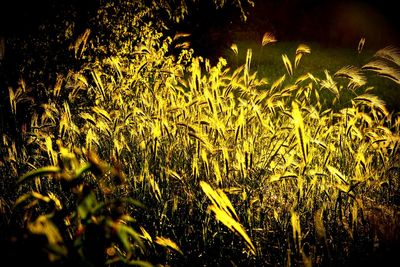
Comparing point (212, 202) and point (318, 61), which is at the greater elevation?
point (318, 61)

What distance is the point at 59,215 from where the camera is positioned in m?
0.81

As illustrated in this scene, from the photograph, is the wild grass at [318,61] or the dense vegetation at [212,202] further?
the wild grass at [318,61]

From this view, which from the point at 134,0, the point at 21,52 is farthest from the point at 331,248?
the point at 21,52

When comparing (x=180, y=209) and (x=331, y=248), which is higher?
(x=180, y=209)

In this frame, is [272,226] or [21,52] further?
[21,52]

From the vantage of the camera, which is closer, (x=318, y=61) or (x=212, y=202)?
(x=212, y=202)

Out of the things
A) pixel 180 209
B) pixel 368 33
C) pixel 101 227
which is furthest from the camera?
pixel 368 33

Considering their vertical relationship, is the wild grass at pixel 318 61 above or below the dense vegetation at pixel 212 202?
above

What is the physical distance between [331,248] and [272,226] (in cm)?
30

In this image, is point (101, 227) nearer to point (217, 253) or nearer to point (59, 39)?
point (217, 253)

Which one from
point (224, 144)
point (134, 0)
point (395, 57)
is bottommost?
point (224, 144)

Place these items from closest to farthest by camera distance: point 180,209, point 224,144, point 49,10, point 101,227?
point 101,227, point 180,209, point 224,144, point 49,10

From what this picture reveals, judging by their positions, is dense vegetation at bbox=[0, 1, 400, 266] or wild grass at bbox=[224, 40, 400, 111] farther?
wild grass at bbox=[224, 40, 400, 111]

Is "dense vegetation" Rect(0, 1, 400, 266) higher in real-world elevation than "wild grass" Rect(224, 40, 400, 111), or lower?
lower
